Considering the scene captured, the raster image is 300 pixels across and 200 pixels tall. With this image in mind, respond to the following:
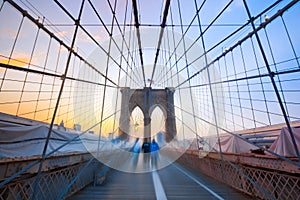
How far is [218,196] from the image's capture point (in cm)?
171

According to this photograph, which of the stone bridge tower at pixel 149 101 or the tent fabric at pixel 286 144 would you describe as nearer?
the tent fabric at pixel 286 144

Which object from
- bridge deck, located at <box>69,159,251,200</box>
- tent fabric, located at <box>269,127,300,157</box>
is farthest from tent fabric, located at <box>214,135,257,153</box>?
bridge deck, located at <box>69,159,251,200</box>

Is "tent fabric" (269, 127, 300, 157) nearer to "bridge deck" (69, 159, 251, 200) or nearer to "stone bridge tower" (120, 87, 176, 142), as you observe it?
"bridge deck" (69, 159, 251, 200)

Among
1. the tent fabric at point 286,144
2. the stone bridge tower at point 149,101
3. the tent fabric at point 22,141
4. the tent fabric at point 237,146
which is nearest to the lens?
the tent fabric at point 22,141

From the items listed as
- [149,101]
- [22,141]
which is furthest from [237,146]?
[149,101]

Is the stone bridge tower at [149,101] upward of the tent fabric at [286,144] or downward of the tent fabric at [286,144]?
upward

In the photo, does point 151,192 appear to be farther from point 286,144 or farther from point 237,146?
point 237,146

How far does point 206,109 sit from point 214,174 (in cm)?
534

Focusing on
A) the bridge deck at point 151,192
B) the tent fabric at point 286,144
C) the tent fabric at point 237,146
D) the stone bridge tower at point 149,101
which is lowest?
the bridge deck at point 151,192

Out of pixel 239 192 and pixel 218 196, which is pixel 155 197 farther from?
pixel 239 192

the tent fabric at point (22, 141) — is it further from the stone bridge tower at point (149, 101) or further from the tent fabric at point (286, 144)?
the stone bridge tower at point (149, 101)

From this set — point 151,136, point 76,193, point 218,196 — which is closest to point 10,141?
point 76,193

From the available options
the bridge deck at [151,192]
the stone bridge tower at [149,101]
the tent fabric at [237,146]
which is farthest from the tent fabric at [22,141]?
the stone bridge tower at [149,101]

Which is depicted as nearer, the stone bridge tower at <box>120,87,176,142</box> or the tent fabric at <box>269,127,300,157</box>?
the tent fabric at <box>269,127,300,157</box>
